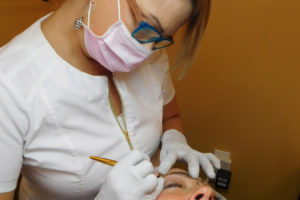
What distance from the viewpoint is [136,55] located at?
82 cm

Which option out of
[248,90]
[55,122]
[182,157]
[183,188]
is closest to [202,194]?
[183,188]

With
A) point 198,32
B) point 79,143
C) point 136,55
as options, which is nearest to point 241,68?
point 198,32

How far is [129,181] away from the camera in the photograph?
2.62ft

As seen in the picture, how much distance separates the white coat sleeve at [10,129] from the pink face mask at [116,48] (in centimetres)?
24

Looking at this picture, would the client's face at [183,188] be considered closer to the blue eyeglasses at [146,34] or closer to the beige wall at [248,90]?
the blue eyeglasses at [146,34]

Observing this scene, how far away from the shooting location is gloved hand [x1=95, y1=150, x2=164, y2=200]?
795 mm

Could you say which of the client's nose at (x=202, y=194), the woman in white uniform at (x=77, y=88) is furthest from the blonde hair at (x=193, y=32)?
the client's nose at (x=202, y=194)

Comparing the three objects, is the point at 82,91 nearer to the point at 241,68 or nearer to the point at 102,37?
the point at 102,37

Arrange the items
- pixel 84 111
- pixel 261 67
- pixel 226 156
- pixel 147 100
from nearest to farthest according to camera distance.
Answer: pixel 84 111, pixel 147 100, pixel 261 67, pixel 226 156

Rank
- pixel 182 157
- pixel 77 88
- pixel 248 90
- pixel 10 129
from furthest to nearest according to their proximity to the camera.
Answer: pixel 248 90 → pixel 182 157 → pixel 77 88 → pixel 10 129

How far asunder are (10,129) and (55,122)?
12 centimetres

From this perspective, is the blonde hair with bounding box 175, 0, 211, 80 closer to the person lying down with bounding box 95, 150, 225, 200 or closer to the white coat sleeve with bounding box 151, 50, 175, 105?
the white coat sleeve with bounding box 151, 50, 175, 105

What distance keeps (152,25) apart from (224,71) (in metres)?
0.94

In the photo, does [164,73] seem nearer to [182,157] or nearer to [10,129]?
[182,157]
